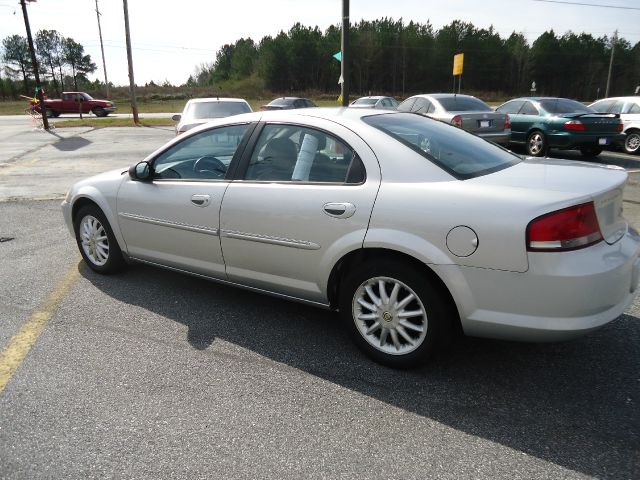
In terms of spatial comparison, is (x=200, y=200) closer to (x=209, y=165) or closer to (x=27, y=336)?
(x=209, y=165)

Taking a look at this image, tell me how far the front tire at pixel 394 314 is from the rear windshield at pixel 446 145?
2.21 ft

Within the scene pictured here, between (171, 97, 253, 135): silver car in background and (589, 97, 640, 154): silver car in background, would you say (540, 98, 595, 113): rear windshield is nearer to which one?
(589, 97, 640, 154): silver car in background

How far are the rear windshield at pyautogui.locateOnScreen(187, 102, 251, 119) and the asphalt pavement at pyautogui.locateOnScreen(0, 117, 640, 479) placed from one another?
7.41 m

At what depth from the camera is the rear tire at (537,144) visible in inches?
468

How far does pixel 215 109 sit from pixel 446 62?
79.7 meters

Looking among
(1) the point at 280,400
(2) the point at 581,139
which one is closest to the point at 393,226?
(1) the point at 280,400

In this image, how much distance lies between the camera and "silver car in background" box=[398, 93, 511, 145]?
10828 millimetres

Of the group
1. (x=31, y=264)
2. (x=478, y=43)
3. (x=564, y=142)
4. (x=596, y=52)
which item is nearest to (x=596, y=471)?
(x=31, y=264)

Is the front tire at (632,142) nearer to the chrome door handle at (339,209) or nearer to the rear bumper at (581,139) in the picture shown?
the rear bumper at (581,139)

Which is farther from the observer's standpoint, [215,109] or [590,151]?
[590,151]

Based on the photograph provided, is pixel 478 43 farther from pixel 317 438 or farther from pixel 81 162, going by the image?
pixel 317 438

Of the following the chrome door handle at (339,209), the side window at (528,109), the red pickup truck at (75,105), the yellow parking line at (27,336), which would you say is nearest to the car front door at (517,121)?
the side window at (528,109)

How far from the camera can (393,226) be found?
9.11 feet

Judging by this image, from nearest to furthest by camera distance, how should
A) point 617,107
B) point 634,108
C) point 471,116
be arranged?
point 471,116
point 634,108
point 617,107
